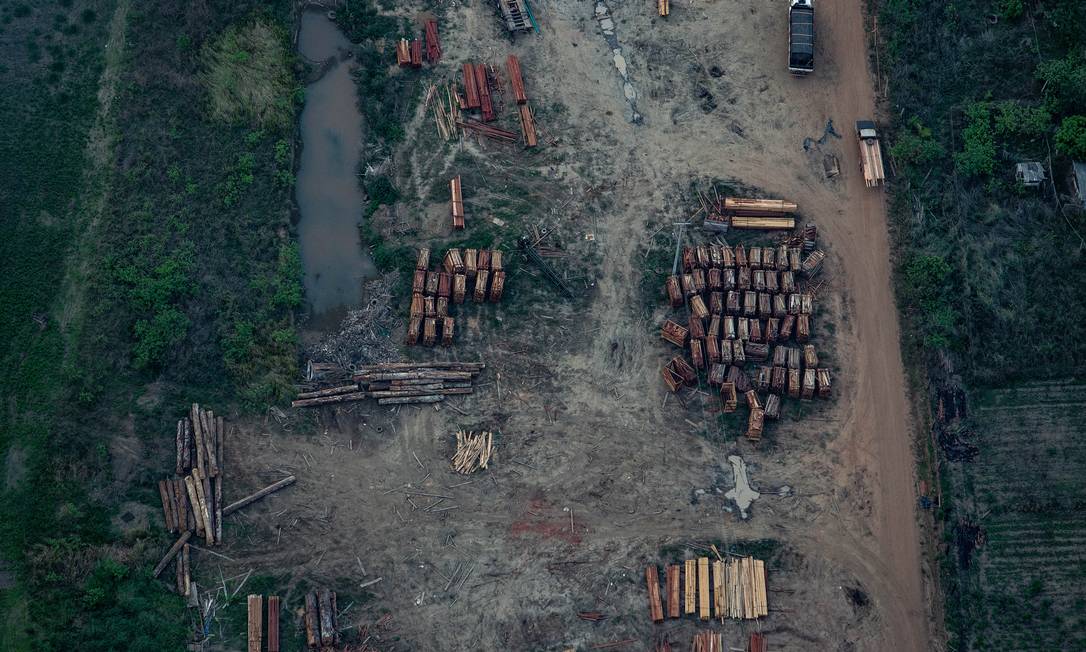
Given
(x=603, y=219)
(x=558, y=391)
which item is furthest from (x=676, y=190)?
(x=558, y=391)

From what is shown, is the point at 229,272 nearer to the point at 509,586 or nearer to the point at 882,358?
the point at 509,586

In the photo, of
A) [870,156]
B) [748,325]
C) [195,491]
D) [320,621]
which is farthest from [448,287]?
[870,156]

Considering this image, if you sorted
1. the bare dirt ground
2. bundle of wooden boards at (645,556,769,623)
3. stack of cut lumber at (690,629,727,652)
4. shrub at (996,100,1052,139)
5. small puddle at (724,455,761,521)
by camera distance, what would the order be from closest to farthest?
stack of cut lumber at (690,629,727,652) < bundle of wooden boards at (645,556,769,623) < the bare dirt ground < small puddle at (724,455,761,521) < shrub at (996,100,1052,139)

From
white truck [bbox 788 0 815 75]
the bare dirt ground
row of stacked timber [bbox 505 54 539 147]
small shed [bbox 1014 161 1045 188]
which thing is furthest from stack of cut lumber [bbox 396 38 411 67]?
small shed [bbox 1014 161 1045 188]

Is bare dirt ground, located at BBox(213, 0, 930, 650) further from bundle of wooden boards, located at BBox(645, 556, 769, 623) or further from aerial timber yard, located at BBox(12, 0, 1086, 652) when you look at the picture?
bundle of wooden boards, located at BBox(645, 556, 769, 623)

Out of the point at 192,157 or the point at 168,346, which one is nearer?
the point at 168,346

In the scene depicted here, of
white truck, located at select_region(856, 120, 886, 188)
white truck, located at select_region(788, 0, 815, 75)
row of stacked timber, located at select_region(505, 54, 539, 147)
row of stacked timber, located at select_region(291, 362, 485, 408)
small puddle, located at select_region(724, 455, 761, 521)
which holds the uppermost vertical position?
white truck, located at select_region(788, 0, 815, 75)
